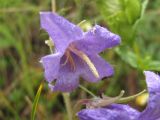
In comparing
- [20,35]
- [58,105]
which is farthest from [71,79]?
[20,35]

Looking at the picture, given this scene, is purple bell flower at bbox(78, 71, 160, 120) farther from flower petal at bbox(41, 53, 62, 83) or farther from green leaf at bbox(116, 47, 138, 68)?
green leaf at bbox(116, 47, 138, 68)

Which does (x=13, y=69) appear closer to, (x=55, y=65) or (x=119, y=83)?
(x=119, y=83)

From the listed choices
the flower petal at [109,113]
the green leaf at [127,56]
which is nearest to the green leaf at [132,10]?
the green leaf at [127,56]

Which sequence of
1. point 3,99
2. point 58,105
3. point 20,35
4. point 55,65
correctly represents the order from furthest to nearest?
point 20,35, point 58,105, point 3,99, point 55,65

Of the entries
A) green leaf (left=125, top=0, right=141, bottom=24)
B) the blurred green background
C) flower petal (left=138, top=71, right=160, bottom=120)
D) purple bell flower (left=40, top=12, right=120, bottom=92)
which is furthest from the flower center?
the blurred green background

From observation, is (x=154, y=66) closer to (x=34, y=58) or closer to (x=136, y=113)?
(x=136, y=113)

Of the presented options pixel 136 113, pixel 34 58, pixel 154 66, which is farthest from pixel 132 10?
pixel 34 58
